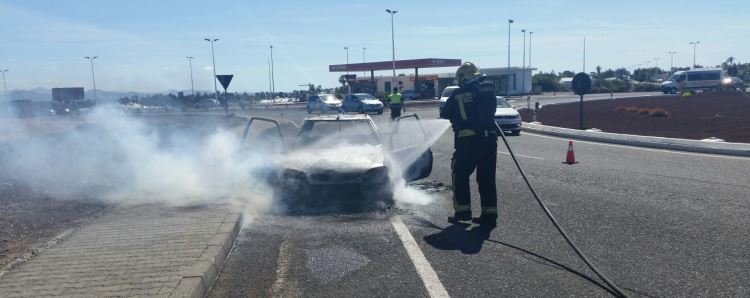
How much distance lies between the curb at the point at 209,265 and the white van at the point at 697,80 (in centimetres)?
5874

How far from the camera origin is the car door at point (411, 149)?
1059 centimetres

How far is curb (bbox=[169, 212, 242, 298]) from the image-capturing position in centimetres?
495

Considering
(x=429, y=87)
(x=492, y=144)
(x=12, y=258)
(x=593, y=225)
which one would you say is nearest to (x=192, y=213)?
(x=12, y=258)

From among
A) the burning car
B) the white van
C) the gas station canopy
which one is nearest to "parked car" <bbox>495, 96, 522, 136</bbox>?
the burning car

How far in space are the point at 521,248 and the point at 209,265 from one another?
289cm

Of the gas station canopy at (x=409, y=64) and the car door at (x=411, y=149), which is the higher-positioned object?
the gas station canopy at (x=409, y=64)

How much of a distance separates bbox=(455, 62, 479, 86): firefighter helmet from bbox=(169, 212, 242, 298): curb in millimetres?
3022

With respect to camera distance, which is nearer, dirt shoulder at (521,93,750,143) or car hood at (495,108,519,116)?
dirt shoulder at (521,93,750,143)

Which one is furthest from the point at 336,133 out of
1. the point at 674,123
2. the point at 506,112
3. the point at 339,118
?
the point at 674,123

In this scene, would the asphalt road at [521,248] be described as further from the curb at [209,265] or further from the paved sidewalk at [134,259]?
the paved sidewalk at [134,259]

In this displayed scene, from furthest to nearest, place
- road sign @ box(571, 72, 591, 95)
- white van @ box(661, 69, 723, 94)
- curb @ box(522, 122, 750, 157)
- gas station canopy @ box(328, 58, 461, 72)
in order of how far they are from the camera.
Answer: gas station canopy @ box(328, 58, 461, 72), white van @ box(661, 69, 723, 94), road sign @ box(571, 72, 591, 95), curb @ box(522, 122, 750, 157)

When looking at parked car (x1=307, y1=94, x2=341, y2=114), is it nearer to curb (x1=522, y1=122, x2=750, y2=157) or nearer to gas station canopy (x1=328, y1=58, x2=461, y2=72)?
curb (x1=522, y1=122, x2=750, y2=157)

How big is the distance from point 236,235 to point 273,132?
4.89 metres

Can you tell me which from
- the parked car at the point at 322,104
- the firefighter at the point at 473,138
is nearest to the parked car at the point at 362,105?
the parked car at the point at 322,104
